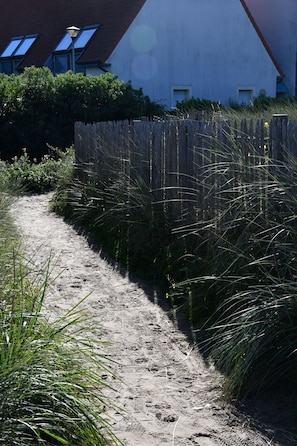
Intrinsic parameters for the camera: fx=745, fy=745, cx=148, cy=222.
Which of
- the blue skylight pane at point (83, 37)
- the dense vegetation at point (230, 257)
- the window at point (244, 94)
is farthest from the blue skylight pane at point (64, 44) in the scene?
the dense vegetation at point (230, 257)

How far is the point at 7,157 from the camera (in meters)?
19.5

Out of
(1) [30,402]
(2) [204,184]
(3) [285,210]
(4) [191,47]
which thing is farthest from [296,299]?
(4) [191,47]

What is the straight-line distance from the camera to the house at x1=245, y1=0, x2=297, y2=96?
32500mm

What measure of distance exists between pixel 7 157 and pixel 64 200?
7095mm

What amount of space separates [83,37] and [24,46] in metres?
4.56

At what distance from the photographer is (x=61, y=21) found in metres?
30.6

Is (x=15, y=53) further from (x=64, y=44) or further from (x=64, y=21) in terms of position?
(x=64, y=44)

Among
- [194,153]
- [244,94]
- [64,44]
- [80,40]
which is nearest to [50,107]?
[80,40]

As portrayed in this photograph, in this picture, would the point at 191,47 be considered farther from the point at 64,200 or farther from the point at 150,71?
the point at 64,200

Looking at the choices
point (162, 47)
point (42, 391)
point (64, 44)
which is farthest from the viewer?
point (64, 44)

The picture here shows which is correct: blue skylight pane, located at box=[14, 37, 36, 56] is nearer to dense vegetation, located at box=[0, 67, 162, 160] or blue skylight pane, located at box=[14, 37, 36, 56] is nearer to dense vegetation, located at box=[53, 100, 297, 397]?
dense vegetation, located at box=[0, 67, 162, 160]

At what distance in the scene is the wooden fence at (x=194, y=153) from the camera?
248 inches

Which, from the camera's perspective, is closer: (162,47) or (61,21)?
(162,47)

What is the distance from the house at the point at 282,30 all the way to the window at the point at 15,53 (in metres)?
10.4
